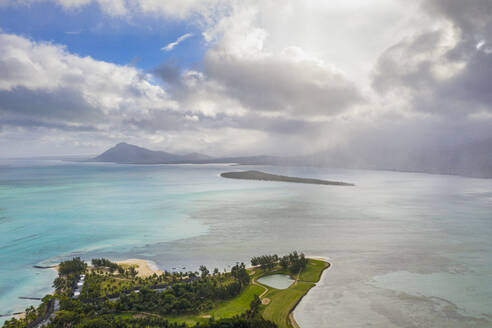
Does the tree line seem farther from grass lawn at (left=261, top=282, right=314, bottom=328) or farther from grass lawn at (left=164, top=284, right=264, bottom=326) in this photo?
grass lawn at (left=164, top=284, right=264, bottom=326)

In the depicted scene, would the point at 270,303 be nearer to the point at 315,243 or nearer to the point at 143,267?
the point at 143,267

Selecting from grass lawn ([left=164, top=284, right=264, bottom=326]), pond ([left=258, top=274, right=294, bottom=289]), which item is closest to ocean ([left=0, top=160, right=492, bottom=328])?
pond ([left=258, top=274, right=294, bottom=289])

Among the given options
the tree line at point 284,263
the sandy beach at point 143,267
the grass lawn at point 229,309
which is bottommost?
the sandy beach at point 143,267

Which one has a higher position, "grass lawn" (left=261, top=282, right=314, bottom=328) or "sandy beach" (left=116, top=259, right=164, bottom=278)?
"grass lawn" (left=261, top=282, right=314, bottom=328)

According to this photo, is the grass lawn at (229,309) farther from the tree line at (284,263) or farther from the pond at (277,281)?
the tree line at (284,263)

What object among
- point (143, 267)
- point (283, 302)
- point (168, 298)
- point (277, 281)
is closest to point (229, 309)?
point (283, 302)

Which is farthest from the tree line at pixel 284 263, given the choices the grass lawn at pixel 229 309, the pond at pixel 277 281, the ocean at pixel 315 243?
the grass lawn at pixel 229 309
